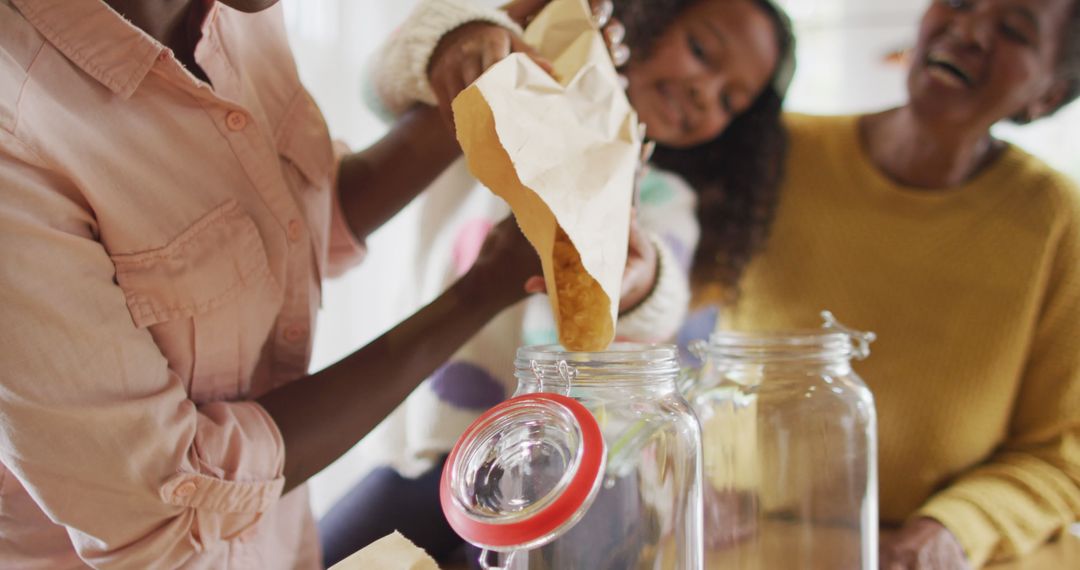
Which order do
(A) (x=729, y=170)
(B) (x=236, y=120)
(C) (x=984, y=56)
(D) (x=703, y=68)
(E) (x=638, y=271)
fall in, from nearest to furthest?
(B) (x=236, y=120)
(E) (x=638, y=271)
(C) (x=984, y=56)
(D) (x=703, y=68)
(A) (x=729, y=170)

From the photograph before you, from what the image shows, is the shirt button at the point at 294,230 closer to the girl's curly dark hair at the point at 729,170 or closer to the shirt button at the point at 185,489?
the shirt button at the point at 185,489

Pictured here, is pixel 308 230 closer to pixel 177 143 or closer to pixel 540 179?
pixel 177 143

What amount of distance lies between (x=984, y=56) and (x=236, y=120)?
87cm


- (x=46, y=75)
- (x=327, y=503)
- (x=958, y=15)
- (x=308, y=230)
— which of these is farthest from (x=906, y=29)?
(x=46, y=75)

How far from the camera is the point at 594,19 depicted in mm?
597

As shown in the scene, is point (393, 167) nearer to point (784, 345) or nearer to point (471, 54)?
point (471, 54)

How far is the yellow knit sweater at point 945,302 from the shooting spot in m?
1.00

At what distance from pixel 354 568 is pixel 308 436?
13 cm

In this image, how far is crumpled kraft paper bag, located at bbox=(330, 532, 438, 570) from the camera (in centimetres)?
38

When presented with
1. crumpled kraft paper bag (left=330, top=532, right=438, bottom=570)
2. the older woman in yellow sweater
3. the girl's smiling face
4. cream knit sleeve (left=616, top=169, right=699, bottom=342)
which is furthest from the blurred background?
crumpled kraft paper bag (left=330, top=532, right=438, bottom=570)

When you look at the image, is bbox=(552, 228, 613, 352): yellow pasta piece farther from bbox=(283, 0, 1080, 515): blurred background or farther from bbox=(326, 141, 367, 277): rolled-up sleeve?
bbox=(283, 0, 1080, 515): blurred background

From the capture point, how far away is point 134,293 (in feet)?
1.43

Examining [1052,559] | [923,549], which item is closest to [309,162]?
[923,549]

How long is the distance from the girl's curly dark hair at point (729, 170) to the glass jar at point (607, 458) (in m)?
0.70
